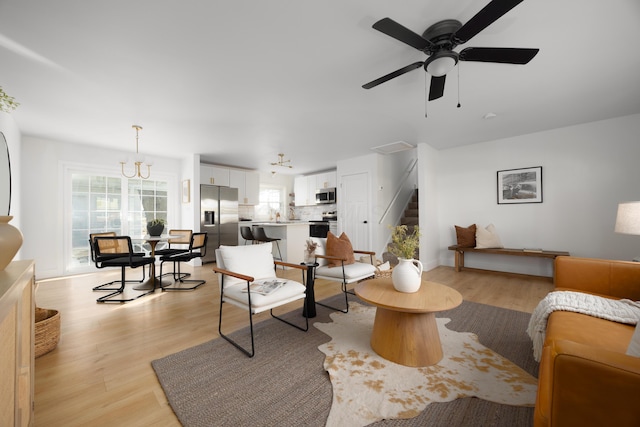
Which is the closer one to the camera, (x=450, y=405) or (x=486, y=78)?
(x=450, y=405)

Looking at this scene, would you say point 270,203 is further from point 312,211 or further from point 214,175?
point 214,175

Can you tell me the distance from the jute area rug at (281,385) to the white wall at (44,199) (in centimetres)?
440

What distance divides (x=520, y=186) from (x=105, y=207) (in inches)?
312

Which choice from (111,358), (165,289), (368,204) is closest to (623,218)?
(368,204)

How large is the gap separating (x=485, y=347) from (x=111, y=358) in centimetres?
298

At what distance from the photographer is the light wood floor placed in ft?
4.80

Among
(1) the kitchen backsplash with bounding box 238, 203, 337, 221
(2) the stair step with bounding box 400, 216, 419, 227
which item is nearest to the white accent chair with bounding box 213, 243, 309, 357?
(2) the stair step with bounding box 400, 216, 419, 227

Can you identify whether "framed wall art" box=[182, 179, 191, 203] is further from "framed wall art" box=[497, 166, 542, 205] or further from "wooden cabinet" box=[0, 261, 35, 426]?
"framed wall art" box=[497, 166, 542, 205]

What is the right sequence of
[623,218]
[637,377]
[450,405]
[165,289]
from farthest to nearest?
[165,289] < [623,218] < [450,405] < [637,377]

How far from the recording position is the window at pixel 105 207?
480 cm

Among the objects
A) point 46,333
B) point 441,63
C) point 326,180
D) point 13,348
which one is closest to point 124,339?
point 46,333

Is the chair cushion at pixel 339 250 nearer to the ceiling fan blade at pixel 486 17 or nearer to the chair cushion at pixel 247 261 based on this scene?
the chair cushion at pixel 247 261

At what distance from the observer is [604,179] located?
3.91m

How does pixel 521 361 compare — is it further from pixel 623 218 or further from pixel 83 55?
pixel 83 55
